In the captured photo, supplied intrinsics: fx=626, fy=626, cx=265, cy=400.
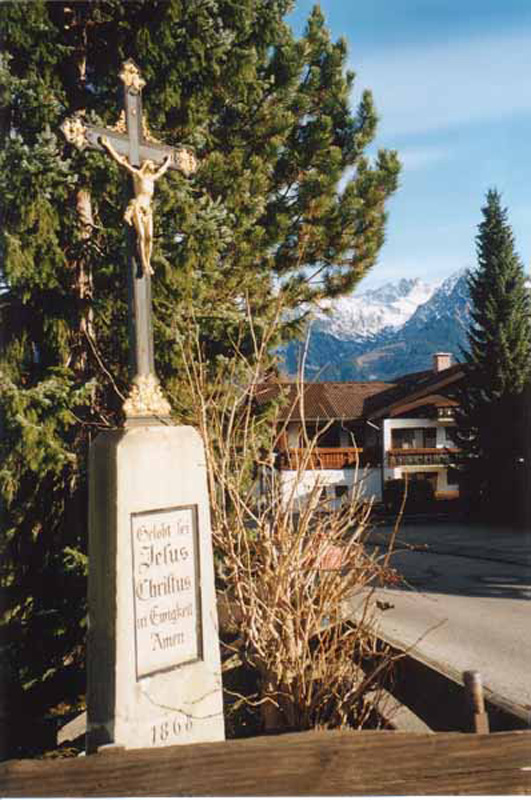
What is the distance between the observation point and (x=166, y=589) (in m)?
3.50

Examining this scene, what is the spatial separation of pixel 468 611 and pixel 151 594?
7.32 m

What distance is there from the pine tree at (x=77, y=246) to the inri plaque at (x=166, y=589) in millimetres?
1845

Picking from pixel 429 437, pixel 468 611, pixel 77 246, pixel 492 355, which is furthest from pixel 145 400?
pixel 429 437

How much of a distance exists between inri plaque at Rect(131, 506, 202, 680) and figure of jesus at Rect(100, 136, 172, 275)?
1612mm

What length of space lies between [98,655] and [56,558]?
2787 millimetres

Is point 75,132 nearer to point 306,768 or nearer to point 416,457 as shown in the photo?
point 306,768

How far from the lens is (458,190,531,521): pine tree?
81.0 ft

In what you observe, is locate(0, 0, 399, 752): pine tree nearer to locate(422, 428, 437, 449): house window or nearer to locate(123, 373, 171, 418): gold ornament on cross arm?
locate(123, 373, 171, 418): gold ornament on cross arm

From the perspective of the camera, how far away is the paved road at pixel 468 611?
6098mm

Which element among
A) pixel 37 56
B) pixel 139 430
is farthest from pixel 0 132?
pixel 139 430

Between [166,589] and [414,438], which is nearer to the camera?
[166,589]

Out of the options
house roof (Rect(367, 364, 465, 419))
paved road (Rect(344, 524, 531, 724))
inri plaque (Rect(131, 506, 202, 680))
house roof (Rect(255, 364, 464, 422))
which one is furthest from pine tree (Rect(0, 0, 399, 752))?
house roof (Rect(367, 364, 465, 419))

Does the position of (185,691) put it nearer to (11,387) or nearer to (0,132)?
(11,387)

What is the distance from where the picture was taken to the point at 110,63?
259 inches
